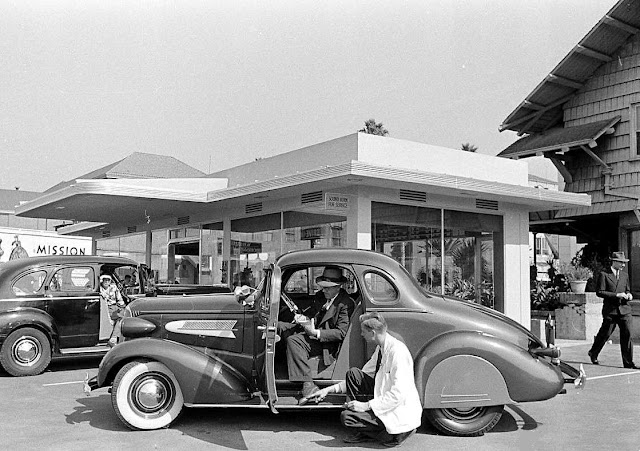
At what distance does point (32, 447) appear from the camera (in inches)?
236

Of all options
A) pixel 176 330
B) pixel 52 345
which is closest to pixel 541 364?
pixel 176 330

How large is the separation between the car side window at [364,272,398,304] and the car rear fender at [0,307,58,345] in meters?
6.03

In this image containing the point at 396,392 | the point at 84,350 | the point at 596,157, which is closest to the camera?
the point at 396,392

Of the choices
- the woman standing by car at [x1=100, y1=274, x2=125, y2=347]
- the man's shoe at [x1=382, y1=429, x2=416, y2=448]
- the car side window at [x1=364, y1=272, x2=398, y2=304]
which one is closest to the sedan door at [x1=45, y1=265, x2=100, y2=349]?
the woman standing by car at [x1=100, y1=274, x2=125, y2=347]

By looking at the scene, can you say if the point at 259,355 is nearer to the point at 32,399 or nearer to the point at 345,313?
the point at 345,313

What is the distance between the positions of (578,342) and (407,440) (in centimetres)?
1015

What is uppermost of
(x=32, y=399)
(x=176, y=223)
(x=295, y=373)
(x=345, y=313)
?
(x=176, y=223)

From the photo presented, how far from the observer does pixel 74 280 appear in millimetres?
11008

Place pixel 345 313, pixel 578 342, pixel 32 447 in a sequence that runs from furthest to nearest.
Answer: pixel 578 342, pixel 345 313, pixel 32 447

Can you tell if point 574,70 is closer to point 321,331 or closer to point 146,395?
point 321,331

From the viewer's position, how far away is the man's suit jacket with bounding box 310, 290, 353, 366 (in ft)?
22.3

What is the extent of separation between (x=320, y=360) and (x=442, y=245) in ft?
25.4

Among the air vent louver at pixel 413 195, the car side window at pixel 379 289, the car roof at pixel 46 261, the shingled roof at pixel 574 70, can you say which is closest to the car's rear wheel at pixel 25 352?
the car roof at pixel 46 261

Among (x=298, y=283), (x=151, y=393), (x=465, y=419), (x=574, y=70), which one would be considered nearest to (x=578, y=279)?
(x=574, y=70)
